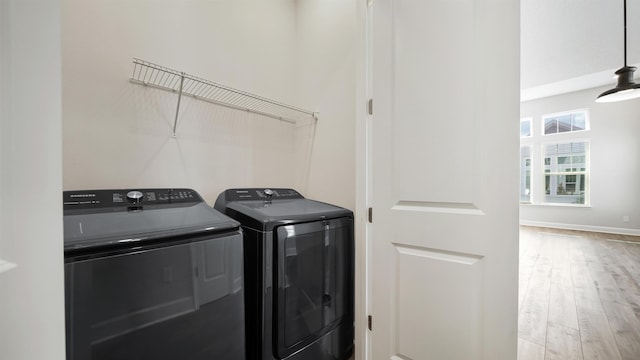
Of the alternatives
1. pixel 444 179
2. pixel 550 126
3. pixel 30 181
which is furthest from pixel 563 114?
pixel 30 181

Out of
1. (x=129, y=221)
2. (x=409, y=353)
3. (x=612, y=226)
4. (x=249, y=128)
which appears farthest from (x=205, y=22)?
(x=612, y=226)

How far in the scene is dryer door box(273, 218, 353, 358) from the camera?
1.19m

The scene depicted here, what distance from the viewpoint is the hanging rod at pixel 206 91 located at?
141 centimetres

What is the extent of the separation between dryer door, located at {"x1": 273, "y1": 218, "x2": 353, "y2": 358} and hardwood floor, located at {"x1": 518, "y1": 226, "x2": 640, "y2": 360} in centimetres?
139

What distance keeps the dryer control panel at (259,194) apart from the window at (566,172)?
7520 mm

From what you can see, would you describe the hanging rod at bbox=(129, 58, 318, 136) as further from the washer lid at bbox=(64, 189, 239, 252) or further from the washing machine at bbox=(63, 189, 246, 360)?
the washing machine at bbox=(63, 189, 246, 360)

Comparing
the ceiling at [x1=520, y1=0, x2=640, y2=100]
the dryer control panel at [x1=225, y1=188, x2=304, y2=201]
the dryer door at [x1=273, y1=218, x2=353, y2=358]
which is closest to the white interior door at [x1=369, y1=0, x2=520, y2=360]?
the dryer door at [x1=273, y1=218, x2=353, y2=358]

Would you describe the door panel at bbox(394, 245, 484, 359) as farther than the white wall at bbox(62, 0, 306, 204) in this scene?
No

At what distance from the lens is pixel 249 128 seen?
75.2 inches

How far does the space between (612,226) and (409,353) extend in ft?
24.9

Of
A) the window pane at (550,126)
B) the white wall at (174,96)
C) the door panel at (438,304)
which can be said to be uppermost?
the window pane at (550,126)

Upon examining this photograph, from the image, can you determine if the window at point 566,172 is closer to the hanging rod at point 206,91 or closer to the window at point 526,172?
the window at point 526,172

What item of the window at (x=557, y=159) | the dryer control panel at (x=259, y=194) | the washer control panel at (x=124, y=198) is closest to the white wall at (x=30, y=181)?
the washer control panel at (x=124, y=198)

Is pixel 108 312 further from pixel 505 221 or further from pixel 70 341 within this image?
pixel 505 221
